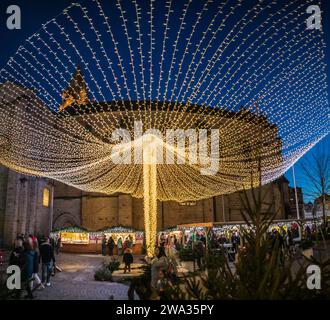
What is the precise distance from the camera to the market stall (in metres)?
26.7

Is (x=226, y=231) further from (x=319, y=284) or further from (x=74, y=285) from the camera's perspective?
(x=319, y=284)

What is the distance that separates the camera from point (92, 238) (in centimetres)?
2695

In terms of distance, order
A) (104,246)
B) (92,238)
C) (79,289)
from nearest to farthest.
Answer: (79,289) < (104,246) < (92,238)

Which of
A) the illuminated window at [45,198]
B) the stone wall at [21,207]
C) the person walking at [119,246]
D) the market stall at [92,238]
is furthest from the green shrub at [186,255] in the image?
the illuminated window at [45,198]

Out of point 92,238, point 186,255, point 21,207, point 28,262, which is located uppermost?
point 21,207

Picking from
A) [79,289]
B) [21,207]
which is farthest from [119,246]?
[79,289]

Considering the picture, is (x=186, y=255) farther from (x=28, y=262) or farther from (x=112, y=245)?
(x=28, y=262)

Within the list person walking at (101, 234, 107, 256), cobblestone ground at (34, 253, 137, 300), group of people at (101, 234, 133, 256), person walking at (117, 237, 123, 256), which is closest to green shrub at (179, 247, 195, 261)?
cobblestone ground at (34, 253, 137, 300)

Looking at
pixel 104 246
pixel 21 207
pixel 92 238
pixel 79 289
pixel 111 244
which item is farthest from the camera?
pixel 92 238

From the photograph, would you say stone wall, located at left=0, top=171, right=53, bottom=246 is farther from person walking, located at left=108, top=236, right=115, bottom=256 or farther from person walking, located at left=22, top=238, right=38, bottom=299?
person walking, located at left=22, top=238, right=38, bottom=299

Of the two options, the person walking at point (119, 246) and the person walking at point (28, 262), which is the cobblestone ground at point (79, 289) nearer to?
the person walking at point (28, 262)

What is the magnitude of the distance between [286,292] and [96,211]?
3263 centimetres

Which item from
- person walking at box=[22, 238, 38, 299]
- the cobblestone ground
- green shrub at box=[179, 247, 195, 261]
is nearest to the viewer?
person walking at box=[22, 238, 38, 299]

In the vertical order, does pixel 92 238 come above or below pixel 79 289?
above
